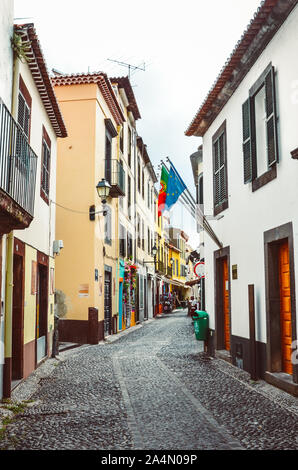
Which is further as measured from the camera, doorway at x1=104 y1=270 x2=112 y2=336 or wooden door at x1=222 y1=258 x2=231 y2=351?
doorway at x1=104 y1=270 x2=112 y2=336

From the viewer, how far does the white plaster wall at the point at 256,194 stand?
8.07 metres

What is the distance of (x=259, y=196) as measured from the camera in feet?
31.4

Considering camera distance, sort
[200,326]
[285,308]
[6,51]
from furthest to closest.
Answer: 1. [200,326]
2. [285,308]
3. [6,51]

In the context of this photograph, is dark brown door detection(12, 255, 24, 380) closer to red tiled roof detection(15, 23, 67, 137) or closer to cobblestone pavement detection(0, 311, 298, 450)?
cobblestone pavement detection(0, 311, 298, 450)

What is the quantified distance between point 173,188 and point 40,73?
360cm

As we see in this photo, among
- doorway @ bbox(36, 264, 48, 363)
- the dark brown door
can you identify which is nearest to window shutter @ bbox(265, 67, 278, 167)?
the dark brown door

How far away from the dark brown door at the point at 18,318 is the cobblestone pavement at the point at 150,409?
0.32 meters

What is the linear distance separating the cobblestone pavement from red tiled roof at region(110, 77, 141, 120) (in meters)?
14.0

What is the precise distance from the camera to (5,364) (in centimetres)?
796

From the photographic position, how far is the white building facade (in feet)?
26.7

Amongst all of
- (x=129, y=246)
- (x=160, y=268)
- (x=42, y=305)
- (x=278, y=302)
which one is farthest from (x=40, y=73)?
(x=160, y=268)

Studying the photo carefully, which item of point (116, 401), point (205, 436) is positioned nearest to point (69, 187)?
point (116, 401)

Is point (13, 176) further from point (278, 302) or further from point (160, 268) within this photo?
point (160, 268)

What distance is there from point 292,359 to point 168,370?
3373mm
